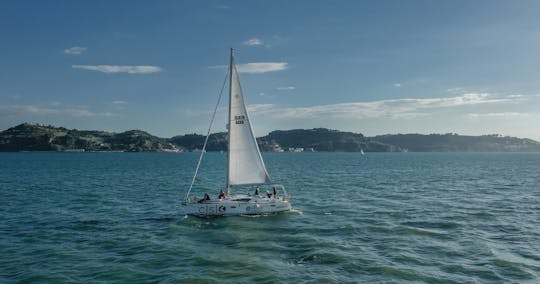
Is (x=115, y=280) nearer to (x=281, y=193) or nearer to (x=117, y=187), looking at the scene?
(x=281, y=193)

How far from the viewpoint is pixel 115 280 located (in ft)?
68.8

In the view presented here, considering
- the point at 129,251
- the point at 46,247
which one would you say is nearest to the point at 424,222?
the point at 129,251

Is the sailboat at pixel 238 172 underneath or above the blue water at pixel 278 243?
above

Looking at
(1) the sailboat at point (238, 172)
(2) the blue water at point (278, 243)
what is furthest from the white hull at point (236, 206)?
(2) the blue water at point (278, 243)

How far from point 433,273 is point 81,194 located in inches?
1963

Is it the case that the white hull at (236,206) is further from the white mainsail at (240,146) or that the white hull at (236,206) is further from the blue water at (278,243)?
the white mainsail at (240,146)

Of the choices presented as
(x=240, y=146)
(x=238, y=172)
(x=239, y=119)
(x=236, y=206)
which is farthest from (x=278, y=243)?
(x=239, y=119)

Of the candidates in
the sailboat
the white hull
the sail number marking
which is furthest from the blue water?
the sail number marking

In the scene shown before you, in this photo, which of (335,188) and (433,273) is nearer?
(433,273)

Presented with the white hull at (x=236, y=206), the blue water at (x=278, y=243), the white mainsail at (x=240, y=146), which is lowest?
the blue water at (x=278, y=243)

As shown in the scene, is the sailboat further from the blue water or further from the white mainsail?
the blue water

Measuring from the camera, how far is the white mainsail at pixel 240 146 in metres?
36.8

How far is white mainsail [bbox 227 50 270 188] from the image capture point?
36.8 meters

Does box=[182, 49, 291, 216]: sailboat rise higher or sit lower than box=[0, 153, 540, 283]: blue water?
higher
